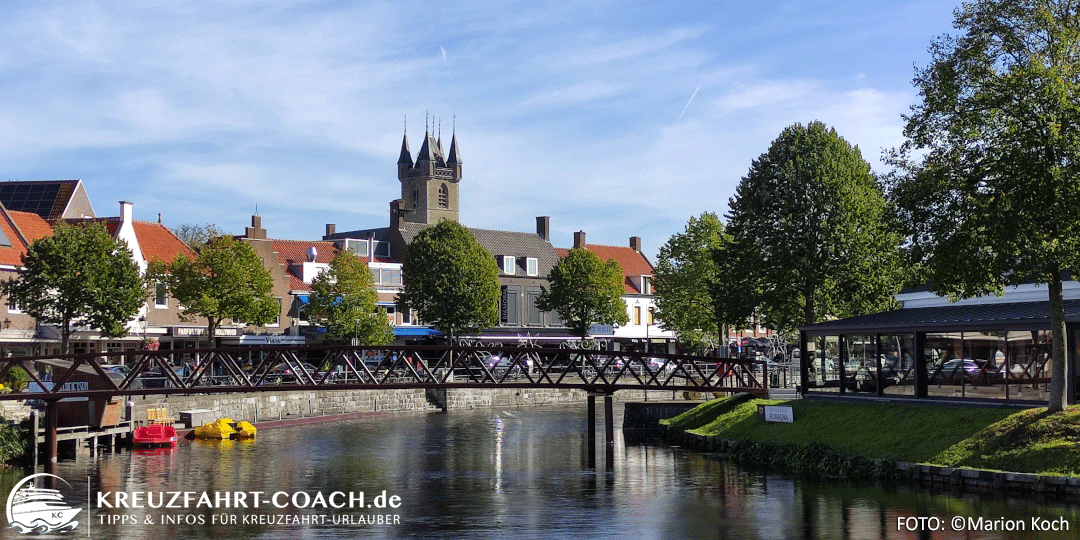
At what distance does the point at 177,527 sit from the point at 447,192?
4419 inches

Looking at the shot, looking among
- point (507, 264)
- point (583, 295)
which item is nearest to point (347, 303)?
point (583, 295)

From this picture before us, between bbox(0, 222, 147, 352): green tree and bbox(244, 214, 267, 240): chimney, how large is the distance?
24.1 metres

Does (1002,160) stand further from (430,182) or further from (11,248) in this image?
(430,182)

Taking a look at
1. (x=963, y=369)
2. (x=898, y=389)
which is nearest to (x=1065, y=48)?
(x=963, y=369)

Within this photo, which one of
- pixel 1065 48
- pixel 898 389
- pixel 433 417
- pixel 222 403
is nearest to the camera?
pixel 1065 48

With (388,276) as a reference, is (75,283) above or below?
below

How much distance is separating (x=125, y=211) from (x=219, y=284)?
33.4 feet

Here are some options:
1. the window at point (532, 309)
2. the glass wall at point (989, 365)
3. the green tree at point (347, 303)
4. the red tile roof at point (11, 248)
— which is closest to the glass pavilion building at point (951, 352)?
the glass wall at point (989, 365)

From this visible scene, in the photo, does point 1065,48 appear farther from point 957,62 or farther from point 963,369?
point 963,369

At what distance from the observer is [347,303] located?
76.8 metres

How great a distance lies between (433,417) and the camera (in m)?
72.7

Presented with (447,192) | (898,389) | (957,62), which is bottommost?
(898,389)

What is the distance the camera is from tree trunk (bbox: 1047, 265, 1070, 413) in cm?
3756

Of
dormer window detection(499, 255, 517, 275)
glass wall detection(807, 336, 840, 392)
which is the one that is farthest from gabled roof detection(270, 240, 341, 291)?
glass wall detection(807, 336, 840, 392)
